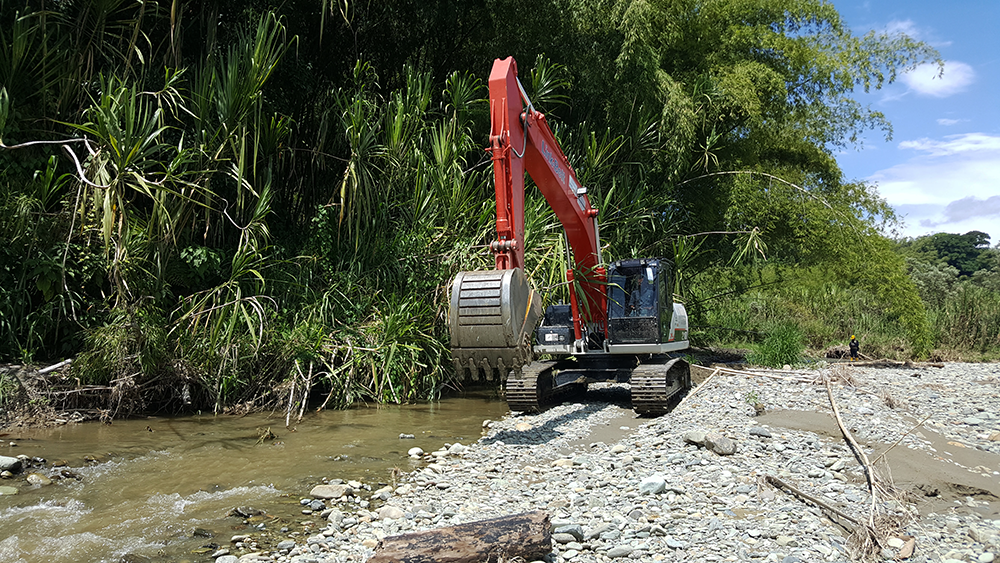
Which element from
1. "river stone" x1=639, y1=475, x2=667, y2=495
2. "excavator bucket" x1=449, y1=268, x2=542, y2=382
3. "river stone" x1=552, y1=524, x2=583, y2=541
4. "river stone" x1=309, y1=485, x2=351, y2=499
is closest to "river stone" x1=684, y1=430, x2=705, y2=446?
"river stone" x1=639, y1=475, x2=667, y2=495

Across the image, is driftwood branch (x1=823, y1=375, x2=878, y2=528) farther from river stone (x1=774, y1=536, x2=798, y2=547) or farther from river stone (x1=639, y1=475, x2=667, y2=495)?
river stone (x1=639, y1=475, x2=667, y2=495)

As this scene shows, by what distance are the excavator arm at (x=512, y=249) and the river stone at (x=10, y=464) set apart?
329 cm

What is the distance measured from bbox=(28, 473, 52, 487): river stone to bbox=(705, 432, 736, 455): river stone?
189 inches

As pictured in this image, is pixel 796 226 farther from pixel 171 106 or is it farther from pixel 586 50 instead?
pixel 171 106

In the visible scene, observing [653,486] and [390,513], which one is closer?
[390,513]

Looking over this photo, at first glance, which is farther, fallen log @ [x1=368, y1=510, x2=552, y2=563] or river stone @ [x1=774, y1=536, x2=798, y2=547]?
river stone @ [x1=774, y1=536, x2=798, y2=547]

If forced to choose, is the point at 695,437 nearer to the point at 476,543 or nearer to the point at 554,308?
the point at 554,308

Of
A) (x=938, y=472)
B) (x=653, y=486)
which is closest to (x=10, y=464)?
(x=653, y=486)

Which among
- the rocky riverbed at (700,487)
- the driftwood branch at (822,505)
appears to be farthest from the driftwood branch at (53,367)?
the driftwood branch at (822,505)

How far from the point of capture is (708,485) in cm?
429

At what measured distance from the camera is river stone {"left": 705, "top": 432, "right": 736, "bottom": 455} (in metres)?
4.97

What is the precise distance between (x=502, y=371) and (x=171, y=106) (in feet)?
17.6

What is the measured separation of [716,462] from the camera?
476 cm

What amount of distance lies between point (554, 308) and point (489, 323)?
2980 millimetres
